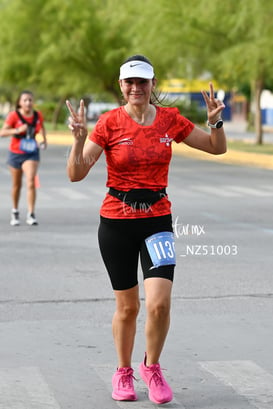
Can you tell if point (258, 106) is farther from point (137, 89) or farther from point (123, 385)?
point (123, 385)

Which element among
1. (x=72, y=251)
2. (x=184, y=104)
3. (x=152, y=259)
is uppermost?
(x=152, y=259)

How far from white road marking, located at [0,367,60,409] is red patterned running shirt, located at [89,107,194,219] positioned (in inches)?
41.6

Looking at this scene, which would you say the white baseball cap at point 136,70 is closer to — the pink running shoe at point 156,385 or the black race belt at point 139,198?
the black race belt at point 139,198

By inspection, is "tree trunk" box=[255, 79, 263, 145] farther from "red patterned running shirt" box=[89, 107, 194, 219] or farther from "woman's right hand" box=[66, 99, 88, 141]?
"woman's right hand" box=[66, 99, 88, 141]

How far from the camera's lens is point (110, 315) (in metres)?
8.70

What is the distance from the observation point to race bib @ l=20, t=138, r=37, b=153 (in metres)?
15.0

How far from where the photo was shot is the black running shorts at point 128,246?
20.1 ft

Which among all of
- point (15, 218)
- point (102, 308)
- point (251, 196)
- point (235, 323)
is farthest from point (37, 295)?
point (251, 196)

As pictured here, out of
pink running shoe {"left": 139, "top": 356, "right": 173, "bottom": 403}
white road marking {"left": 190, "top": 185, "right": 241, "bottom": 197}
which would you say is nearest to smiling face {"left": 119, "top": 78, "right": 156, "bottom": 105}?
pink running shoe {"left": 139, "top": 356, "right": 173, "bottom": 403}

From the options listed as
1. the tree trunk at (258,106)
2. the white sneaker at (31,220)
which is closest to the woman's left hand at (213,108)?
the white sneaker at (31,220)

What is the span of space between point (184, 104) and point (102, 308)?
2144 inches

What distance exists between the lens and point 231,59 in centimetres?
3647

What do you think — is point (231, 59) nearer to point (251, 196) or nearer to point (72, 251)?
point (251, 196)

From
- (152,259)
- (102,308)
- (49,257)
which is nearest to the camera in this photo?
(152,259)
